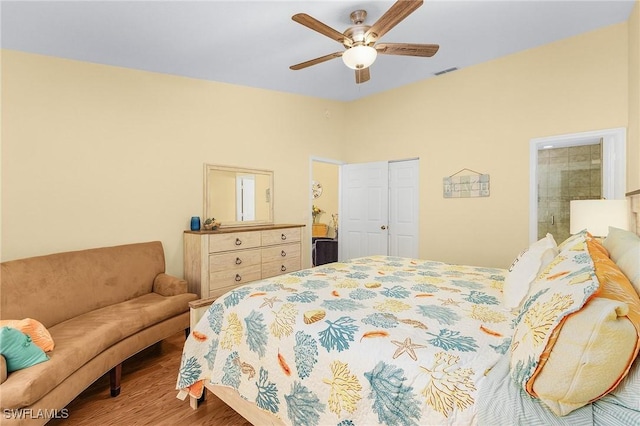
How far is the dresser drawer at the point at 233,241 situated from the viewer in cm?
326

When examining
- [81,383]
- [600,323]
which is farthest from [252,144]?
[600,323]

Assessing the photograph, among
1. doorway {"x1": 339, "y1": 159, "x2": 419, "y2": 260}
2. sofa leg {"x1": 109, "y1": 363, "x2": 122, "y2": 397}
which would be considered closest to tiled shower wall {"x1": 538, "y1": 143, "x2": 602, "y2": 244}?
doorway {"x1": 339, "y1": 159, "x2": 419, "y2": 260}

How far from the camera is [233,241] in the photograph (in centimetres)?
340

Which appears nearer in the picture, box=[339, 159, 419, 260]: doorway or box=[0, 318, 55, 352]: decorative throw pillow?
box=[0, 318, 55, 352]: decorative throw pillow

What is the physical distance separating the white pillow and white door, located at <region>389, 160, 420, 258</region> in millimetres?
2624

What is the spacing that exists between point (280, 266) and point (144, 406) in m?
2.12

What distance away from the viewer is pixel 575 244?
4.93ft

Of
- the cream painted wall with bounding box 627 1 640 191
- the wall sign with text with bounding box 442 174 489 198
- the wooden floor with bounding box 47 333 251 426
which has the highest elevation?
the cream painted wall with bounding box 627 1 640 191

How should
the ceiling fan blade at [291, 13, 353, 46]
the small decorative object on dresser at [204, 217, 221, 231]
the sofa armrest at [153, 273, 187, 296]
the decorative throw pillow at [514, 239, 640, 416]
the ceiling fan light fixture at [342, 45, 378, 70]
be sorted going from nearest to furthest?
the decorative throw pillow at [514, 239, 640, 416] → the ceiling fan blade at [291, 13, 353, 46] → the ceiling fan light fixture at [342, 45, 378, 70] → the sofa armrest at [153, 273, 187, 296] → the small decorative object on dresser at [204, 217, 221, 231]

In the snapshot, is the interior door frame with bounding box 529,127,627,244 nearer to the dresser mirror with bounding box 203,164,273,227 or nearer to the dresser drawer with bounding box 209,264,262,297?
the dresser mirror with bounding box 203,164,273,227

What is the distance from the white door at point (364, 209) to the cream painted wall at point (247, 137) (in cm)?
40

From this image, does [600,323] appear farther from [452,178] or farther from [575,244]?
[452,178]

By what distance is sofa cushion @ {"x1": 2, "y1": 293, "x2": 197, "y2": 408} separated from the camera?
1475mm

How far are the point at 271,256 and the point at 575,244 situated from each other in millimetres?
2983
